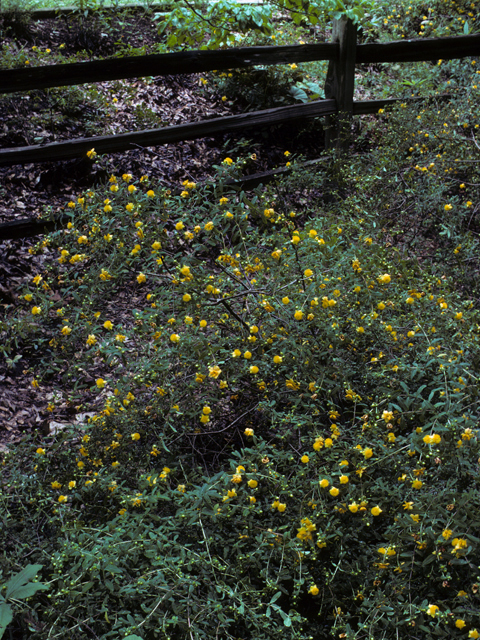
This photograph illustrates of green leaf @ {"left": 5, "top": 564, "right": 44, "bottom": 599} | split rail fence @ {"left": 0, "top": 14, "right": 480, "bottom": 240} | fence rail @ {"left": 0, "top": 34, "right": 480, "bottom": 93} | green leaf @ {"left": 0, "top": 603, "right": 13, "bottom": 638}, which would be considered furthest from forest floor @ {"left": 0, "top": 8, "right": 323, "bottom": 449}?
green leaf @ {"left": 0, "top": 603, "right": 13, "bottom": 638}

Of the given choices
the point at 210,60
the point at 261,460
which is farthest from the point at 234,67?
the point at 261,460

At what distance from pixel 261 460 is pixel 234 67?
3378 millimetres

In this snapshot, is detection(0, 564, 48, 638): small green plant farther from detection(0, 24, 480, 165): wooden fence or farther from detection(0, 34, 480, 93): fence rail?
detection(0, 34, 480, 93): fence rail

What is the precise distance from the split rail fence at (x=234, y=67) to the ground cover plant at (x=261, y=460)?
781mm

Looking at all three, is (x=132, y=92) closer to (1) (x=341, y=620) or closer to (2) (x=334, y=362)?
(2) (x=334, y=362)

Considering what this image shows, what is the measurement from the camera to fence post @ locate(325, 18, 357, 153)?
14.7ft

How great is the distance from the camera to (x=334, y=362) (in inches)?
95.8

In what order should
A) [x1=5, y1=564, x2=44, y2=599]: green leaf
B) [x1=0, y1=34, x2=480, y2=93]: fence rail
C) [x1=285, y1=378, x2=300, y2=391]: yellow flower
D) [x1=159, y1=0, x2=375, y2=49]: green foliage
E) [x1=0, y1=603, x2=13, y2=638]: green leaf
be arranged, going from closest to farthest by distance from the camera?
[x1=0, y1=603, x2=13, y2=638]: green leaf < [x1=5, y1=564, x2=44, y2=599]: green leaf < [x1=285, y1=378, x2=300, y2=391]: yellow flower < [x1=0, y1=34, x2=480, y2=93]: fence rail < [x1=159, y1=0, x2=375, y2=49]: green foliage

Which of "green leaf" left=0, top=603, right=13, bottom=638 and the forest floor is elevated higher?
the forest floor

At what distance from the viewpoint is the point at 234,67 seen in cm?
419

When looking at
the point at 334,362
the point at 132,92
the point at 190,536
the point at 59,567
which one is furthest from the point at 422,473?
the point at 132,92

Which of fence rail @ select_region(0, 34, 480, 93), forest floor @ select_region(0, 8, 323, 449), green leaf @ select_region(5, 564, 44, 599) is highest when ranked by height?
fence rail @ select_region(0, 34, 480, 93)

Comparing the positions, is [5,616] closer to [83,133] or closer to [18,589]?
[18,589]

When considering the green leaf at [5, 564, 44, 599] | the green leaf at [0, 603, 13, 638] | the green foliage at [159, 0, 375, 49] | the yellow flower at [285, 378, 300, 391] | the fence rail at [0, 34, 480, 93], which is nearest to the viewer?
the green leaf at [0, 603, 13, 638]
